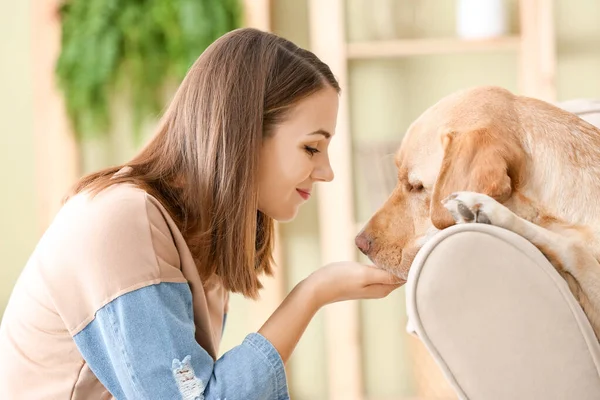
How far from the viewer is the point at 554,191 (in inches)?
49.9

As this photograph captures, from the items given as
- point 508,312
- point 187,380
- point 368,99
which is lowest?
point 187,380

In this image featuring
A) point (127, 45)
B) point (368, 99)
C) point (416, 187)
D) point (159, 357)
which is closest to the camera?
point (159, 357)

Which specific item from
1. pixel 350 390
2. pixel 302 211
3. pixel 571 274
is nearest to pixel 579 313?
pixel 571 274

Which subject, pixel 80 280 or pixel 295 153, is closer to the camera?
pixel 80 280

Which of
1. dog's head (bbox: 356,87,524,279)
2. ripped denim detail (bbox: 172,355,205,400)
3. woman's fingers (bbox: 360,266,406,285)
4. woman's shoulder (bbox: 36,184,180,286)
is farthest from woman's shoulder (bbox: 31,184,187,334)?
dog's head (bbox: 356,87,524,279)

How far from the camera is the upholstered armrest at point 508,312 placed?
3.34ft

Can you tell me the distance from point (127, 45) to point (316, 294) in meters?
1.99

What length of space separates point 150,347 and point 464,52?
2.16 metres

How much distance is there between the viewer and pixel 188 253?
4.19 ft

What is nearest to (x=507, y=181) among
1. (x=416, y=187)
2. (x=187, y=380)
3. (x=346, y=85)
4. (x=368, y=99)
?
(x=416, y=187)

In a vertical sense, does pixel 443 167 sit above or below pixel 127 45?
below

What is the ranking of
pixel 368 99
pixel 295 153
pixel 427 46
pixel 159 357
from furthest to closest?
pixel 368 99 < pixel 427 46 < pixel 295 153 < pixel 159 357

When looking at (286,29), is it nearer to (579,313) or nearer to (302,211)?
(302,211)

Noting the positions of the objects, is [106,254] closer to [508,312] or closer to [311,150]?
[311,150]
